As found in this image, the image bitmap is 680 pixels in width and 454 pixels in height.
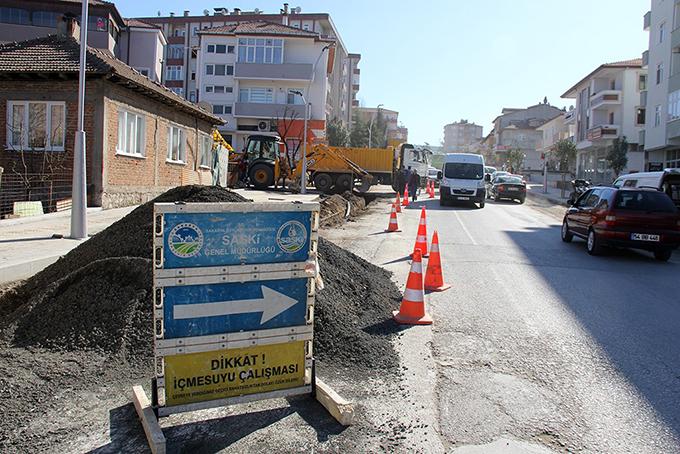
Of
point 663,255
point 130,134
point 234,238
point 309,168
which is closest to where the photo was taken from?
point 234,238

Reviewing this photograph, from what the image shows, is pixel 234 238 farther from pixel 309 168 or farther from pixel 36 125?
pixel 309 168

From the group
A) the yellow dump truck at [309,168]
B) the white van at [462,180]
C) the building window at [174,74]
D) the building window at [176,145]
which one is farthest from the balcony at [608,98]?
the building window at [176,145]

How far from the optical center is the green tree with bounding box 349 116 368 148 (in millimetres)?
87438

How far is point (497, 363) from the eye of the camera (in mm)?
6027

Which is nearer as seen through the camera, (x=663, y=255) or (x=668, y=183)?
(x=663, y=255)

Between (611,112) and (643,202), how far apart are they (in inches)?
2056

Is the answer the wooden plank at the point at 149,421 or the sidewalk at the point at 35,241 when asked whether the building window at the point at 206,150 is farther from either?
the wooden plank at the point at 149,421

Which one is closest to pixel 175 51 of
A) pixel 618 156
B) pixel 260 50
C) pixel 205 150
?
pixel 260 50

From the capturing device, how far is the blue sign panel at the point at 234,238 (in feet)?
13.5

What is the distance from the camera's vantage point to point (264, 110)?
5788 cm

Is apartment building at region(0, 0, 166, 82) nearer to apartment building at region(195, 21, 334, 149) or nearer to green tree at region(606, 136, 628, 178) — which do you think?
apartment building at region(195, 21, 334, 149)

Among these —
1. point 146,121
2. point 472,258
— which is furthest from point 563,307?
point 146,121

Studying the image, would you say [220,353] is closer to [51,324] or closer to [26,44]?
[51,324]

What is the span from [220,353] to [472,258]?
9.50m
